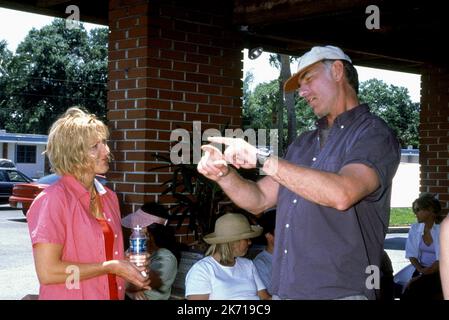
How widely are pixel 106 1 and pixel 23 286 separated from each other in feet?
15.3

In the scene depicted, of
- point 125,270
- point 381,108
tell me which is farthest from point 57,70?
point 125,270

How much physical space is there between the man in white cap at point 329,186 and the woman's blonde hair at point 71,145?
646 mm

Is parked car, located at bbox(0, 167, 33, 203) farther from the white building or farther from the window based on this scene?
the window

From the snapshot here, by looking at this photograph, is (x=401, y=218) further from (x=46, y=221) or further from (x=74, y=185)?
(x=46, y=221)

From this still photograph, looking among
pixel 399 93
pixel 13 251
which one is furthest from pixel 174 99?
pixel 399 93

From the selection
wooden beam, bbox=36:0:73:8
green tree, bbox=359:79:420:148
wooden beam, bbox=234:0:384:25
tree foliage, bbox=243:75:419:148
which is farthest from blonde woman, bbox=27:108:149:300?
green tree, bbox=359:79:420:148

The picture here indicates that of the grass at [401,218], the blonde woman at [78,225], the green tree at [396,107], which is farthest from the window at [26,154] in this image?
the blonde woman at [78,225]

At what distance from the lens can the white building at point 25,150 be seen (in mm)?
41594

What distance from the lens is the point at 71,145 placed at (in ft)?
9.93

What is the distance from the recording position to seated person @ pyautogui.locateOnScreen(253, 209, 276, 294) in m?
4.99

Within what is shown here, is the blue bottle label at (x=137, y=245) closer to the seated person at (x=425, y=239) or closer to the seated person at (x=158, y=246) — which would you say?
the seated person at (x=158, y=246)

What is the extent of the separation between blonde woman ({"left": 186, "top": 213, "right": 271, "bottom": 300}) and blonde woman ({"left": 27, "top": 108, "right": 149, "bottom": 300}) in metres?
1.20

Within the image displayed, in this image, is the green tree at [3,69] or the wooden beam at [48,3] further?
the green tree at [3,69]

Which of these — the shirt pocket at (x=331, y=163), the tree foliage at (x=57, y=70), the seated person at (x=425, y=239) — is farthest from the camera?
the tree foliage at (x=57, y=70)
